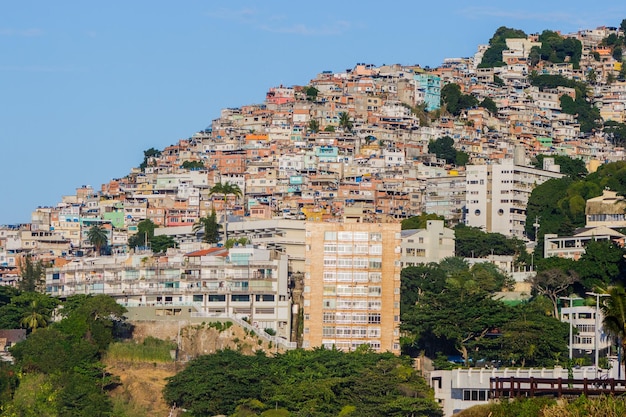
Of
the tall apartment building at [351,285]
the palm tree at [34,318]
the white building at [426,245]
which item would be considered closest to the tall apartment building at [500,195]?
the white building at [426,245]

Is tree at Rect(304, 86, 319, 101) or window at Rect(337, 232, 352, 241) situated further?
Result: tree at Rect(304, 86, 319, 101)

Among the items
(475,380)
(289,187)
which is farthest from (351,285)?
(289,187)

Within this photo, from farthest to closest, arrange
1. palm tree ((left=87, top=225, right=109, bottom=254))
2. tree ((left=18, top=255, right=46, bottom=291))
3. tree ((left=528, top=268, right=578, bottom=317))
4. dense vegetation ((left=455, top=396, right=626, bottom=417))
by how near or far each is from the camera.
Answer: palm tree ((left=87, top=225, right=109, bottom=254)) < tree ((left=18, top=255, right=46, bottom=291)) < tree ((left=528, top=268, right=578, bottom=317)) < dense vegetation ((left=455, top=396, right=626, bottom=417))

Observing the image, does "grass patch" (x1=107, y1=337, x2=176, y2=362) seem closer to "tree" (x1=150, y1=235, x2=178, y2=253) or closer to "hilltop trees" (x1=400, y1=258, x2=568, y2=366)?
"hilltop trees" (x1=400, y1=258, x2=568, y2=366)

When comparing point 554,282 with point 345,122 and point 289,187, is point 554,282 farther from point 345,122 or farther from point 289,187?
point 345,122

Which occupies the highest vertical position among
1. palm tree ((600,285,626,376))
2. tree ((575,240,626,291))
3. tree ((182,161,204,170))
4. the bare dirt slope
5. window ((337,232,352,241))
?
tree ((182,161,204,170))

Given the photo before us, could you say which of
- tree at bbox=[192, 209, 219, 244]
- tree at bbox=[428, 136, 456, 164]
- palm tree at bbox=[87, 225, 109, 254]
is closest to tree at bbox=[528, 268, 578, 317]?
tree at bbox=[192, 209, 219, 244]

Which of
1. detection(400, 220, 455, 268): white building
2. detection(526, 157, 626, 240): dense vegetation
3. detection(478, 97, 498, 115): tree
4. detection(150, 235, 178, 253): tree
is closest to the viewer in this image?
detection(400, 220, 455, 268): white building

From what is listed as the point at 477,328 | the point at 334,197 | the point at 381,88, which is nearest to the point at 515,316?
the point at 477,328
